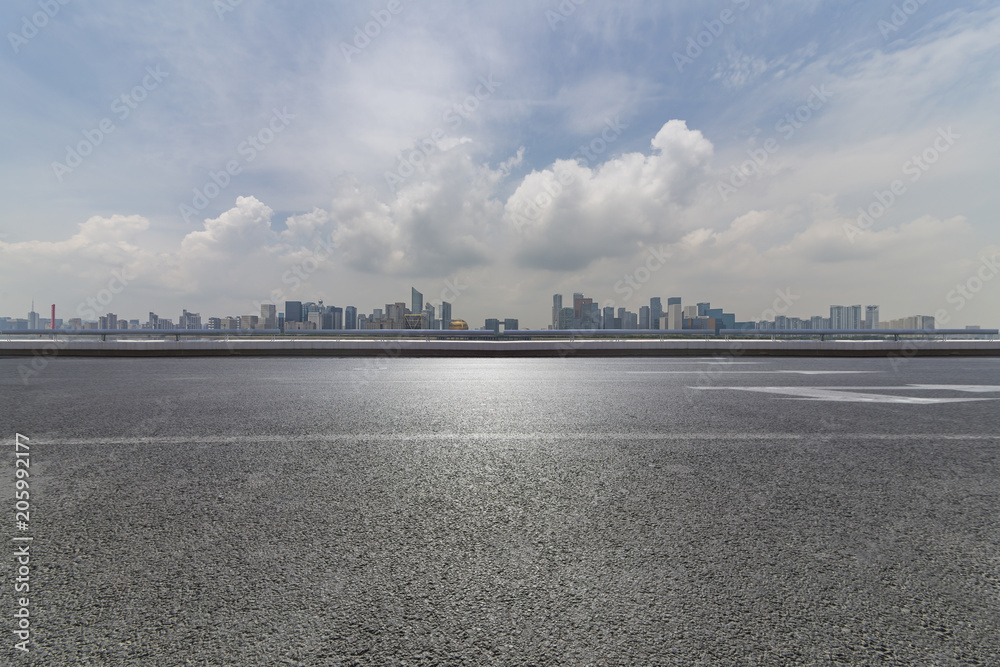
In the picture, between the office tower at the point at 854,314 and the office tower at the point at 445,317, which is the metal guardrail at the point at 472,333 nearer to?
the office tower at the point at 445,317

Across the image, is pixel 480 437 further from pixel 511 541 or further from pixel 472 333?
pixel 472 333

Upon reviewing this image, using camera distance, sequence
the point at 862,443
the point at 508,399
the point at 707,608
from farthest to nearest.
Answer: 1. the point at 508,399
2. the point at 862,443
3. the point at 707,608

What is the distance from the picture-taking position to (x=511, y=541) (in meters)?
2.35

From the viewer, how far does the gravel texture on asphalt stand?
5.29 ft

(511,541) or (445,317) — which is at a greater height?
(445,317)

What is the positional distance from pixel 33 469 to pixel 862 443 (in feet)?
21.3

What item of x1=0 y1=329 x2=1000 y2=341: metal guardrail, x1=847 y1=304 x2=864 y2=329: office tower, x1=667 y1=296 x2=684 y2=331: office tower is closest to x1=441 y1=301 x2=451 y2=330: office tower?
x1=0 y1=329 x2=1000 y2=341: metal guardrail

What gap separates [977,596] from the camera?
1897mm

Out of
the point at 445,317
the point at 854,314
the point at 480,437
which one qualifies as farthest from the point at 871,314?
the point at 480,437

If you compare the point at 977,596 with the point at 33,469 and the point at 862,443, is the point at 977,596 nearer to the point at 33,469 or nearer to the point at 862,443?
the point at 862,443

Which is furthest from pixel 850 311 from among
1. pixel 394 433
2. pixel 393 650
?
pixel 393 650

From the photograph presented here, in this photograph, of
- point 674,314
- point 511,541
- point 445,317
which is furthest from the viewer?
point 674,314

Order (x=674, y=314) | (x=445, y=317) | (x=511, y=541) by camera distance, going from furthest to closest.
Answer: (x=674, y=314) < (x=445, y=317) < (x=511, y=541)

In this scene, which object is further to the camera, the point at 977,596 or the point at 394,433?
the point at 394,433
